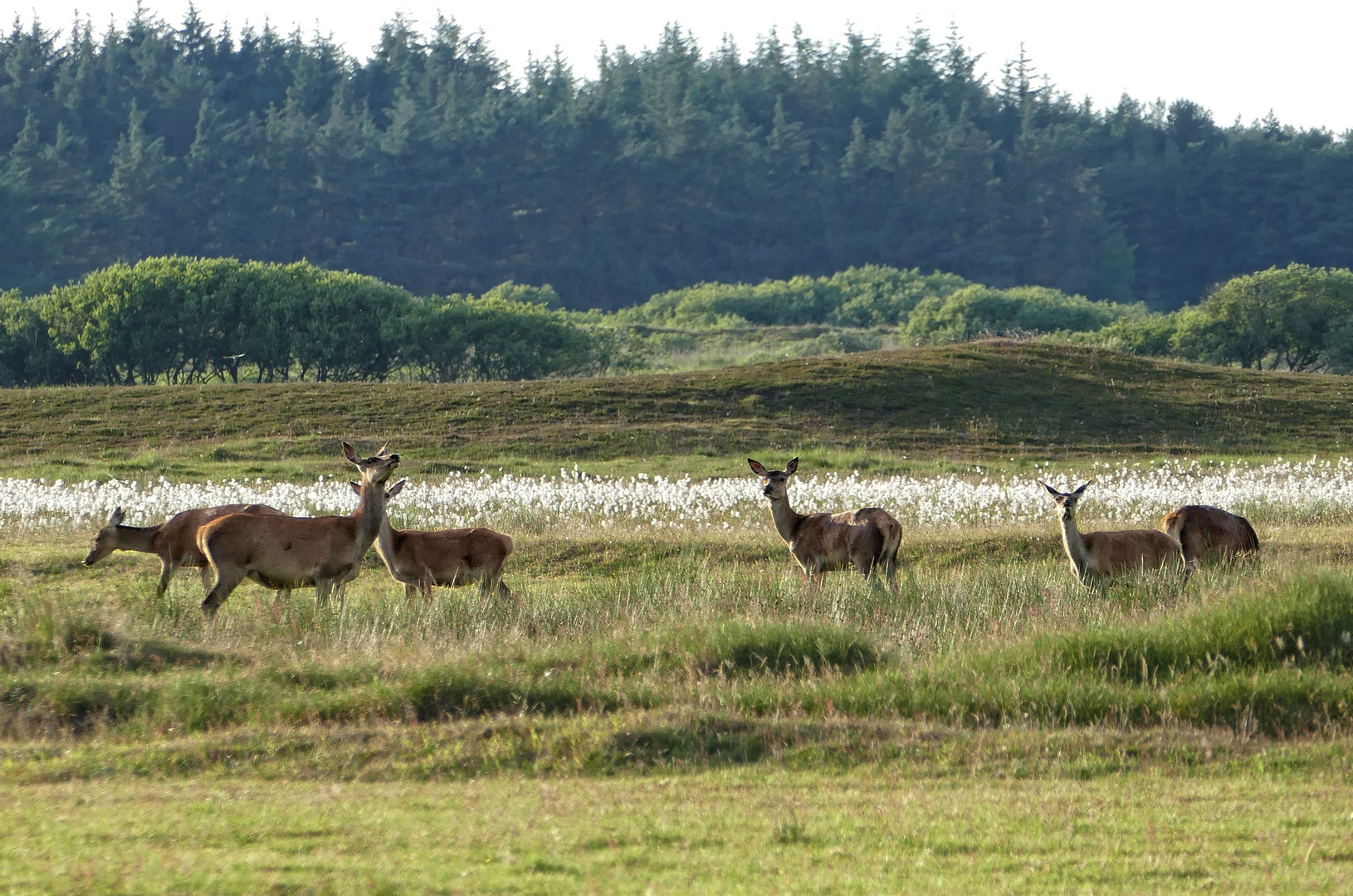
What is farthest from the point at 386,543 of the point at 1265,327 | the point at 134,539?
the point at 1265,327

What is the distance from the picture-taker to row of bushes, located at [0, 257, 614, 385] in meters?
58.6

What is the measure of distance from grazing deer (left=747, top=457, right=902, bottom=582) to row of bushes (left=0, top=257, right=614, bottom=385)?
142ft

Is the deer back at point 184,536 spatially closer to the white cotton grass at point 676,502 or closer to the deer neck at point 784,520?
the white cotton grass at point 676,502

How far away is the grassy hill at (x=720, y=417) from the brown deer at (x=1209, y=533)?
16027 millimetres

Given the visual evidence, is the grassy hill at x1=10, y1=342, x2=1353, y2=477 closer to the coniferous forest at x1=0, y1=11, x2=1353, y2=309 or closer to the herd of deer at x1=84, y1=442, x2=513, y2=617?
the herd of deer at x1=84, y1=442, x2=513, y2=617

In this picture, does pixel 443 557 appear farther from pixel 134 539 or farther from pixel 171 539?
pixel 134 539

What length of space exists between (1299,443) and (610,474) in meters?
18.4

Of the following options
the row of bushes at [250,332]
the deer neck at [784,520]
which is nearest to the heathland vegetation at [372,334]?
the row of bushes at [250,332]

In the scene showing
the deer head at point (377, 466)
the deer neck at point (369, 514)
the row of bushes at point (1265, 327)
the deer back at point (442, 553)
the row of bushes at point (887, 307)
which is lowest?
the deer back at point (442, 553)

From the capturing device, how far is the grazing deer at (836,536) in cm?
1573

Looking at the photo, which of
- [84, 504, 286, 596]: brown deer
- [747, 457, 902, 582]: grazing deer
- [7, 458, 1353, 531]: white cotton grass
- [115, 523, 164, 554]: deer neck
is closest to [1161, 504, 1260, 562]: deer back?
[747, 457, 902, 582]: grazing deer

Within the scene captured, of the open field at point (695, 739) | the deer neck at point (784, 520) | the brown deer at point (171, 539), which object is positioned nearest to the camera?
the open field at point (695, 739)

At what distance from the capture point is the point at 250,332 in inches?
2333

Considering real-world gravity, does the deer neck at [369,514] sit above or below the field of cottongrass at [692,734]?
above
